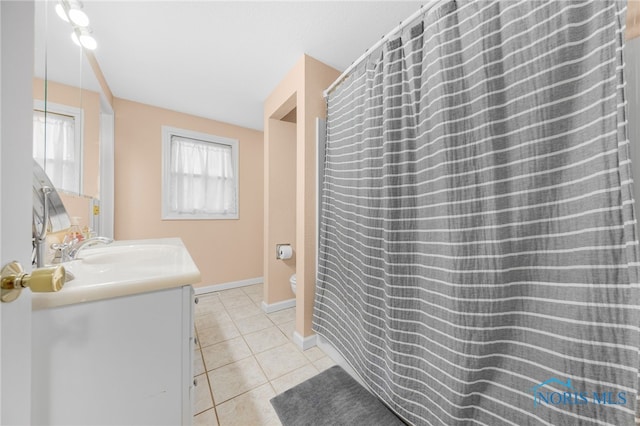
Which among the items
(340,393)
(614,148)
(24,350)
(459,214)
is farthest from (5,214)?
(340,393)

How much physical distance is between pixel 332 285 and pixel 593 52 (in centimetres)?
151

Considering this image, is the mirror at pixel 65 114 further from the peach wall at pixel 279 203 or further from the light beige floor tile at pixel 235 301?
the light beige floor tile at pixel 235 301

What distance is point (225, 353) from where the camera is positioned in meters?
1.56

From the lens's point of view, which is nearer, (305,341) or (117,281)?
(117,281)

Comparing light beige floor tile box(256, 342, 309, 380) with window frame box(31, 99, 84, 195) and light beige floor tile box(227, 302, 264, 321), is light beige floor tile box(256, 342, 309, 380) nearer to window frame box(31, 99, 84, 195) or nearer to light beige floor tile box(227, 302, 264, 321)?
light beige floor tile box(227, 302, 264, 321)

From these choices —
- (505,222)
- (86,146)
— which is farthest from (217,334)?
(505,222)

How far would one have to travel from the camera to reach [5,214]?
386 mm

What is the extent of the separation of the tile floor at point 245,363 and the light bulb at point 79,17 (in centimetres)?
221

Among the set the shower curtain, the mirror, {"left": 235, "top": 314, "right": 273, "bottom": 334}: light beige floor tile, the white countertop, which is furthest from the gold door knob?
{"left": 235, "top": 314, "right": 273, "bottom": 334}: light beige floor tile

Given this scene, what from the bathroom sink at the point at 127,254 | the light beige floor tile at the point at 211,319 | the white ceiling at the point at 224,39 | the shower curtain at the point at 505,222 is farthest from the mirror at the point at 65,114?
the shower curtain at the point at 505,222

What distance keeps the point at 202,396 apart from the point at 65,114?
70.2 inches

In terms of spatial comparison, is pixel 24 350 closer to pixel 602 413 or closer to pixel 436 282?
pixel 436 282

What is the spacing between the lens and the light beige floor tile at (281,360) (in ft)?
4.58

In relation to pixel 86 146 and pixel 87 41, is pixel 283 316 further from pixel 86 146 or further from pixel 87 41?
pixel 87 41
